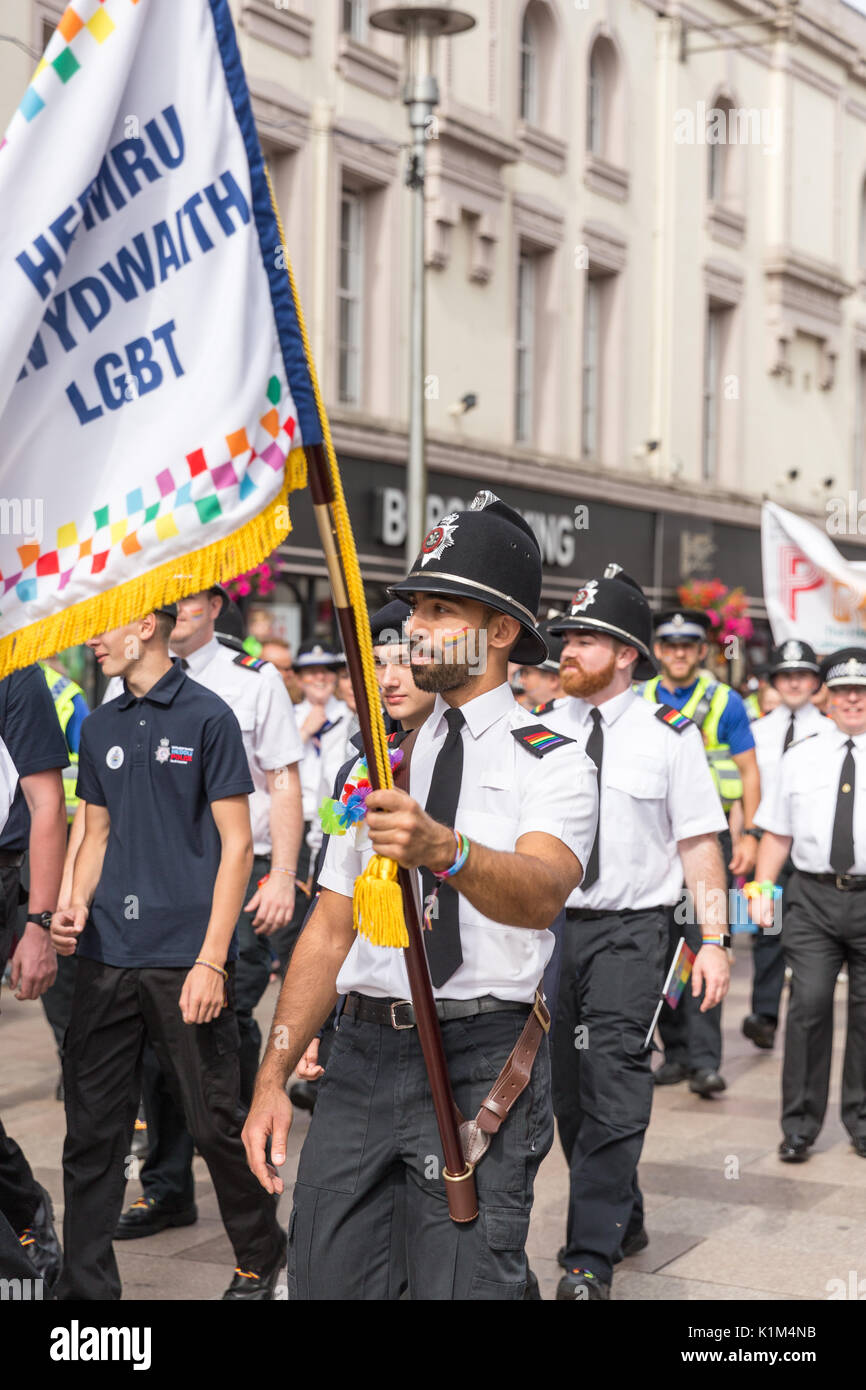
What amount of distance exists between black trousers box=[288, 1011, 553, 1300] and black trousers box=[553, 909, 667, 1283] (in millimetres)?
2045

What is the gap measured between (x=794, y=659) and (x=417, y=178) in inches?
242

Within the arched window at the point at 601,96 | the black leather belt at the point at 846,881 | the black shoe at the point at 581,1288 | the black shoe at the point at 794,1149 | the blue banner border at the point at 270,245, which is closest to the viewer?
the blue banner border at the point at 270,245

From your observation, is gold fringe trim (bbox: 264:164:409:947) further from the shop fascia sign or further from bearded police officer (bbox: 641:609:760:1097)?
A: the shop fascia sign

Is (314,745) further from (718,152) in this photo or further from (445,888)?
(718,152)

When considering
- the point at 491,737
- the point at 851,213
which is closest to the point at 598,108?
the point at 851,213

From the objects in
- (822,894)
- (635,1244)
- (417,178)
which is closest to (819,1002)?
(822,894)

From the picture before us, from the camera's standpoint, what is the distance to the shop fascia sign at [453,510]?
62.7ft

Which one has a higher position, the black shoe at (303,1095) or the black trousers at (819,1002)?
the black trousers at (819,1002)

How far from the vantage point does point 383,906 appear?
300 cm

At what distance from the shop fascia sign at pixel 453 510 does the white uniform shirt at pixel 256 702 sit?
9.82 meters

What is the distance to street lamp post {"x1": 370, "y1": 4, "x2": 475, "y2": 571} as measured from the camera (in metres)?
13.8

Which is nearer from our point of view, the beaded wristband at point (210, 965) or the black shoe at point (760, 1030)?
the beaded wristband at point (210, 965)

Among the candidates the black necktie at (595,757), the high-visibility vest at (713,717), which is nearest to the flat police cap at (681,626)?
the high-visibility vest at (713,717)

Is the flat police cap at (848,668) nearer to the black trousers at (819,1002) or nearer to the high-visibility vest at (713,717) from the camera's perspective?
the black trousers at (819,1002)
